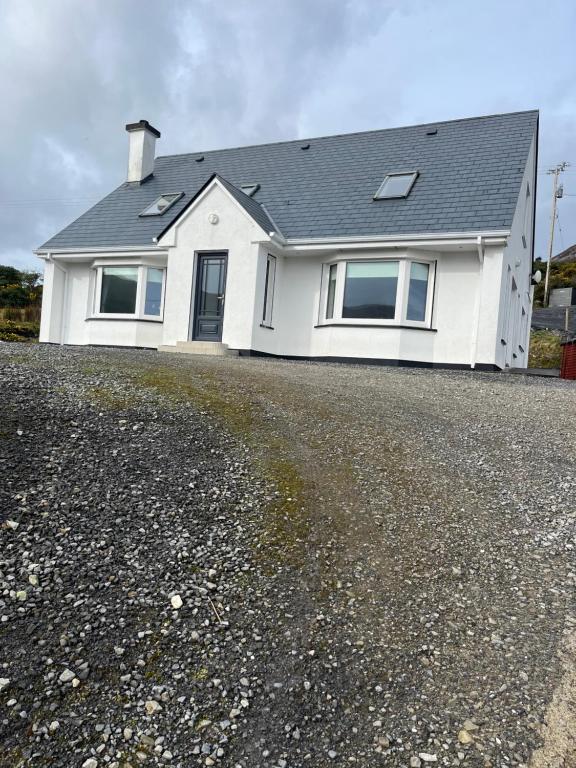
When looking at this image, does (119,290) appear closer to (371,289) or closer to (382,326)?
(371,289)

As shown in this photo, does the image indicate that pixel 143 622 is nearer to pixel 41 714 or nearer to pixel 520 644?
pixel 41 714

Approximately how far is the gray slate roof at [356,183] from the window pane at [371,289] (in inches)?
32.6

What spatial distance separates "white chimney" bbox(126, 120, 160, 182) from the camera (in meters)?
20.2

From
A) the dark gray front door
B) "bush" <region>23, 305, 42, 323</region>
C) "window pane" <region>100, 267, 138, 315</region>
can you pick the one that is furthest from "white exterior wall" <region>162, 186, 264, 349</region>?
"bush" <region>23, 305, 42, 323</region>

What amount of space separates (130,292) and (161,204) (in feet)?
10.8

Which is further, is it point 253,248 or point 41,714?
point 253,248

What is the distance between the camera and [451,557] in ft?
11.8

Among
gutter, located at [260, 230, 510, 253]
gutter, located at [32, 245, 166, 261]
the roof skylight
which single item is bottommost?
gutter, located at [32, 245, 166, 261]

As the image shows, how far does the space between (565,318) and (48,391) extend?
29906mm

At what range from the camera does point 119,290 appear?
1723 centimetres

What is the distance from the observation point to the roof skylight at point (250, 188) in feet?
57.7

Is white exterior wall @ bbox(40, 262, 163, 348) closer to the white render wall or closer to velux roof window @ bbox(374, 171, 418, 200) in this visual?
the white render wall

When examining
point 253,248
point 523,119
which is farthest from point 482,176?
point 253,248

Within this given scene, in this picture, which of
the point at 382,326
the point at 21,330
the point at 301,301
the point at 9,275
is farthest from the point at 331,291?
the point at 9,275
